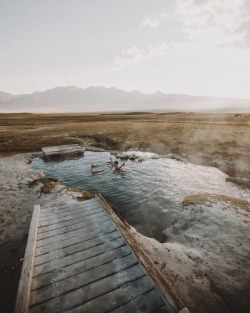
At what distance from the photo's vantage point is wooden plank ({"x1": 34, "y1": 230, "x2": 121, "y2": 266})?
Result: 6.98 meters

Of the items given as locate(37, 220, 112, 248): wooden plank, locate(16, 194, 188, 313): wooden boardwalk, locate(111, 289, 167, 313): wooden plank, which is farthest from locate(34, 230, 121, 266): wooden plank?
locate(111, 289, 167, 313): wooden plank

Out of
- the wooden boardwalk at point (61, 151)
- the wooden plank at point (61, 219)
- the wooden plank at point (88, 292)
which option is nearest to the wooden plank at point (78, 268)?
the wooden plank at point (88, 292)

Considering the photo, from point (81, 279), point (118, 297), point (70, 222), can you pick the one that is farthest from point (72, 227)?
point (118, 297)

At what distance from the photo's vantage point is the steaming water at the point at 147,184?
13302 mm

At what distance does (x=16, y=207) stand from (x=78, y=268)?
27.8 feet

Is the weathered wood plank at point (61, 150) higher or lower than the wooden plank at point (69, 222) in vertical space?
lower

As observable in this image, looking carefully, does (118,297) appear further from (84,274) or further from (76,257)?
(76,257)

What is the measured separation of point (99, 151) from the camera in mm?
30781

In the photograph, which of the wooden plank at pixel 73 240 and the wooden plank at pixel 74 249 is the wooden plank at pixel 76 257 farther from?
the wooden plank at pixel 73 240

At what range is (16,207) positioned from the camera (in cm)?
1345

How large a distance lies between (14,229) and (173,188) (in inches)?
413

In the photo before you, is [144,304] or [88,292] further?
[88,292]

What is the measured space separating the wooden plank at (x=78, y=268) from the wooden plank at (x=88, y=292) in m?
0.57

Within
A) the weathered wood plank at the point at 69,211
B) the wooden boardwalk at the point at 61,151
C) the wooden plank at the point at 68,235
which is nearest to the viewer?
the wooden plank at the point at 68,235
